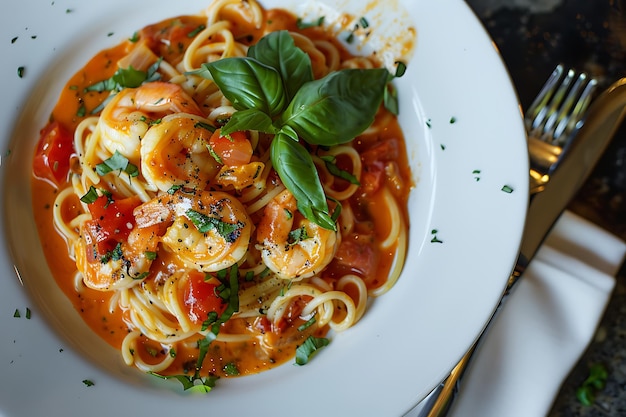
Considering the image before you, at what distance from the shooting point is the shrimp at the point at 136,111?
12.6ft

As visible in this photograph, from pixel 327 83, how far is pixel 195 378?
6.73 feet

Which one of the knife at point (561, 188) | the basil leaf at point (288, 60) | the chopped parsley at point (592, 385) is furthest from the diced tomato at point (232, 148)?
the chopped parsley at point (592, 385)

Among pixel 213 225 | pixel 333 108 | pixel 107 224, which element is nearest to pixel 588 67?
pixel 333 108

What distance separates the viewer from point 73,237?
165 inches

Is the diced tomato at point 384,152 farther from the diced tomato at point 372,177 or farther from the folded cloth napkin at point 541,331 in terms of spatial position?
the folded cloth napkin at point 541,331

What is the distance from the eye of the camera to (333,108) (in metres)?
3.62

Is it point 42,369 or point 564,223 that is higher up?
point 42,369

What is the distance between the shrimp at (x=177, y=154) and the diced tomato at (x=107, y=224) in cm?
34

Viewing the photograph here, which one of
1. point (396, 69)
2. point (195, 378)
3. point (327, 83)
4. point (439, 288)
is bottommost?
point (195, 378)

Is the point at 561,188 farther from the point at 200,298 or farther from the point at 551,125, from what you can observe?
the point at 200,298

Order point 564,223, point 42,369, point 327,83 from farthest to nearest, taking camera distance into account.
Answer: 1. point 564,223
2. point 42,369
3. point 327,83

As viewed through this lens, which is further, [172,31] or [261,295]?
[172,31]

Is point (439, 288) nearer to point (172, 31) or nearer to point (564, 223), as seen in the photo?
point (564, 223)

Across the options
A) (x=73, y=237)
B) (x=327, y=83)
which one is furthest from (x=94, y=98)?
(x=327, y=83)
